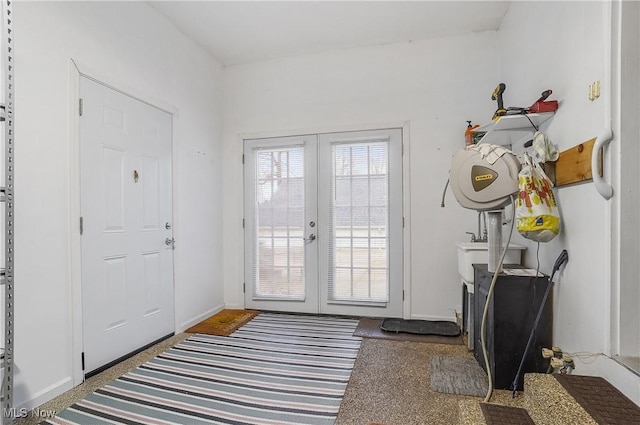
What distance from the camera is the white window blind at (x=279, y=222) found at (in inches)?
139

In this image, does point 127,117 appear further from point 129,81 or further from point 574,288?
point 574,288

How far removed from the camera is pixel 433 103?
321cm

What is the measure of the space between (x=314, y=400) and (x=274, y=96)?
3.00 m

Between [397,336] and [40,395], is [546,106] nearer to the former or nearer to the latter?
[397,336]

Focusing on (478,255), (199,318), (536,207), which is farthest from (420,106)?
(199,318)

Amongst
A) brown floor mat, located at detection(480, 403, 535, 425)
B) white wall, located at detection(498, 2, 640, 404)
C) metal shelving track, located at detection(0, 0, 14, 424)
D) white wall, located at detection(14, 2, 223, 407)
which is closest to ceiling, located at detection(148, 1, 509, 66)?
white wall, located at detection(14, 2, 223, 407)

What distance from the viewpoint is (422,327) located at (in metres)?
2.99

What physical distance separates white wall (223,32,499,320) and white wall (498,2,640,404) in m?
0.94

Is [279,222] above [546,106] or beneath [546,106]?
beneath

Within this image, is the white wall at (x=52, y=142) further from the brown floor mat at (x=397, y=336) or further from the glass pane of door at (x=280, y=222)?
the brown floor mat at (x=397, y=336)

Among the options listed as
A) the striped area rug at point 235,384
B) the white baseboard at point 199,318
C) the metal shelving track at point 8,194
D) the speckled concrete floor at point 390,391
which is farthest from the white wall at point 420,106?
the metal shelving track at point 8,194

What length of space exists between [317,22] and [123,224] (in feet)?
7.90

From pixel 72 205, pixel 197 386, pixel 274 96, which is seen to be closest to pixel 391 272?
pixel 197 386

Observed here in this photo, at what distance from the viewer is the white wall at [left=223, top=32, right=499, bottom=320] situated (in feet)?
10.3
